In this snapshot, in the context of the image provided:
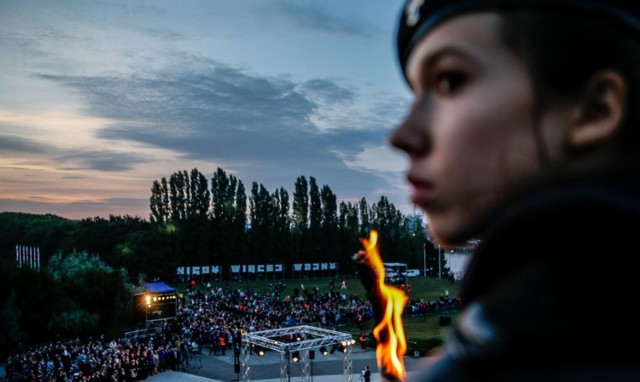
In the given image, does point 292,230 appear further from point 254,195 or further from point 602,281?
point 602,281

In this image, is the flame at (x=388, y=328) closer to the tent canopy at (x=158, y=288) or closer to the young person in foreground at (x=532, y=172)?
the young person in foreground at (x=532, y=172)

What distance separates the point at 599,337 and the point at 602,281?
6 centimetres

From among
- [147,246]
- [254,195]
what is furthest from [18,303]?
[254,195]

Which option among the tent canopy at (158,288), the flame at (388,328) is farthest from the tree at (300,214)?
the flame at (388,328)

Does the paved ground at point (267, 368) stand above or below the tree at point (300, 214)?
below

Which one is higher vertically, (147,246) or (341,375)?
(147,246)

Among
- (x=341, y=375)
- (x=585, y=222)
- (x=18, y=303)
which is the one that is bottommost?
(x=341, y=375)

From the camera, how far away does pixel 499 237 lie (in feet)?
2.10

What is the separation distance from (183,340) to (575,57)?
98.6ft

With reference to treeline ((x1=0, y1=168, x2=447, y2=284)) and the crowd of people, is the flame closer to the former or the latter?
the crowd of people

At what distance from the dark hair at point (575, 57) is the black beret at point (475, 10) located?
0.01 m

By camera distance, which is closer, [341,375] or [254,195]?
[341,375]

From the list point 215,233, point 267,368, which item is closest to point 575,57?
point 267,368

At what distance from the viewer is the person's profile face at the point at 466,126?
760 millimetres
